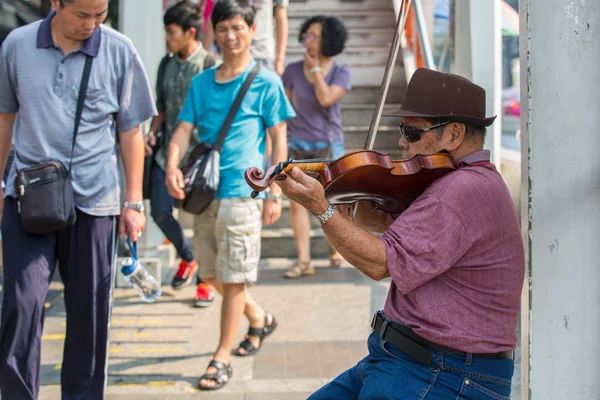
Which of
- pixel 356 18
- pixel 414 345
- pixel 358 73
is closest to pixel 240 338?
pixel 414 345

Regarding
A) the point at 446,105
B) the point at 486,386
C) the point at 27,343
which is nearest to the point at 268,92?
the point at 27,343

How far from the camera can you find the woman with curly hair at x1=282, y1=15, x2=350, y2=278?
22.8 ft

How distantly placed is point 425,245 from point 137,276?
240 cm

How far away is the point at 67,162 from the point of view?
145 inches

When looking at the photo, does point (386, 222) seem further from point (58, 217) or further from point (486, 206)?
point (58, 217)

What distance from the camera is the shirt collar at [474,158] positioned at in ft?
8.51

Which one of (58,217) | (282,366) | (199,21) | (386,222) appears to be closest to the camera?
(386,222)

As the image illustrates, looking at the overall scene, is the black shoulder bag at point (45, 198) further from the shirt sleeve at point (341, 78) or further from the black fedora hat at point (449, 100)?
the shirt sleeve at point (341, 78)

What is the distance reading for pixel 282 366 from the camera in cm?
499

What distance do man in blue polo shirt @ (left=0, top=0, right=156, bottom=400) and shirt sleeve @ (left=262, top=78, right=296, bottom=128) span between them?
1059mm

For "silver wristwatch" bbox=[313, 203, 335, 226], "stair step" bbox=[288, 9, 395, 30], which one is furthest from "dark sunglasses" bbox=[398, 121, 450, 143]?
"stair step" bbox=[288, 9, 395, 30]

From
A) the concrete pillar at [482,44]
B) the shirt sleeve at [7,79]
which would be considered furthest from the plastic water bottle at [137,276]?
the concrete pillar at [482,44]

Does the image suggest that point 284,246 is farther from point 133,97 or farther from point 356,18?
point 356,18

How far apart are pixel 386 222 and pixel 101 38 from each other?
1.59 metres
